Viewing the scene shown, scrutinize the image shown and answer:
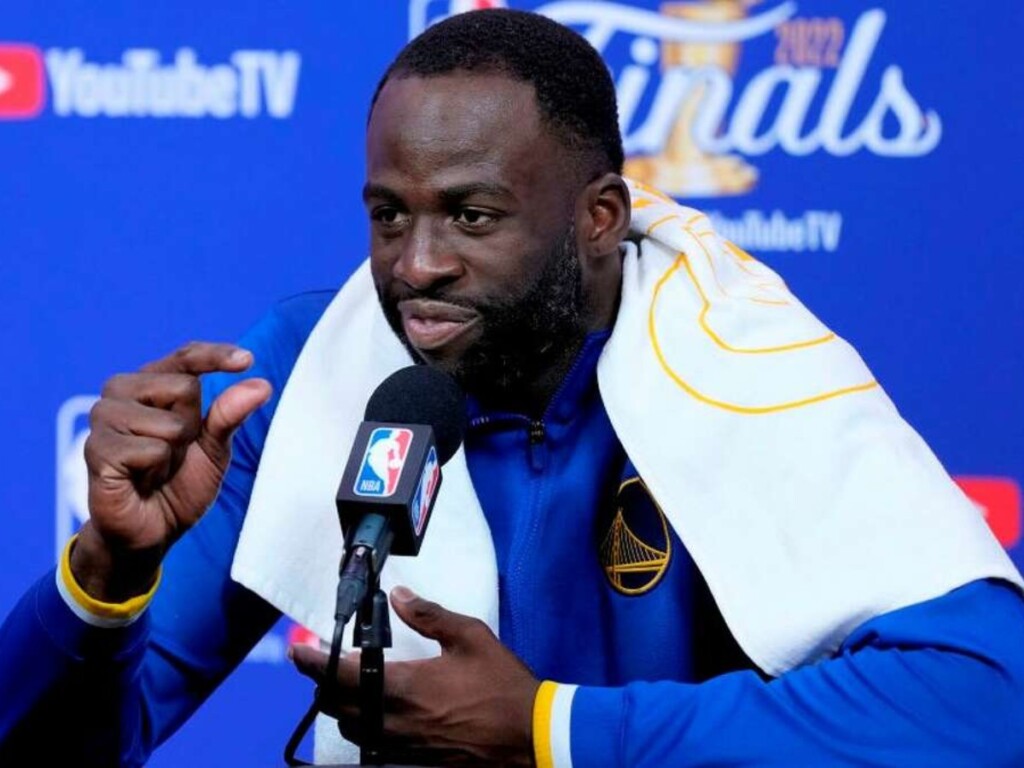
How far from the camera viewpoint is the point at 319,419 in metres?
1.84

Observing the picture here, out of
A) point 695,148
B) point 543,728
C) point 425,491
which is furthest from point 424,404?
point 695,148

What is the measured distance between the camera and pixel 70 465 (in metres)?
2.66

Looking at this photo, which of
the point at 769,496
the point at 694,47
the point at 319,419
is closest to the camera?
the point at 769,496

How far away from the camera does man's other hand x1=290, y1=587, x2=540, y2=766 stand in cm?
150

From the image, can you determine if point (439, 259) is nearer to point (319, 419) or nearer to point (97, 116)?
point (319, 419)

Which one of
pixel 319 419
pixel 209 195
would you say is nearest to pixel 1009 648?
pixel 319 419

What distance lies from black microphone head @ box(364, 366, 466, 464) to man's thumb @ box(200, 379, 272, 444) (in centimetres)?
12

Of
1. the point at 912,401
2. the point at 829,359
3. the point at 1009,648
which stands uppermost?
the point at 829,359

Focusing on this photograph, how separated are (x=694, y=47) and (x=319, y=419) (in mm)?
995

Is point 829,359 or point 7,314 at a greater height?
point 829,359

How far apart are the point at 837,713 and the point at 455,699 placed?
300 mm

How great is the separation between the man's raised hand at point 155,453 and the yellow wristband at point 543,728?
0.31 metres

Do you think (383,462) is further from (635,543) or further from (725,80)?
(725,80)

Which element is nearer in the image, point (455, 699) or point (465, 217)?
point (455, 699)
